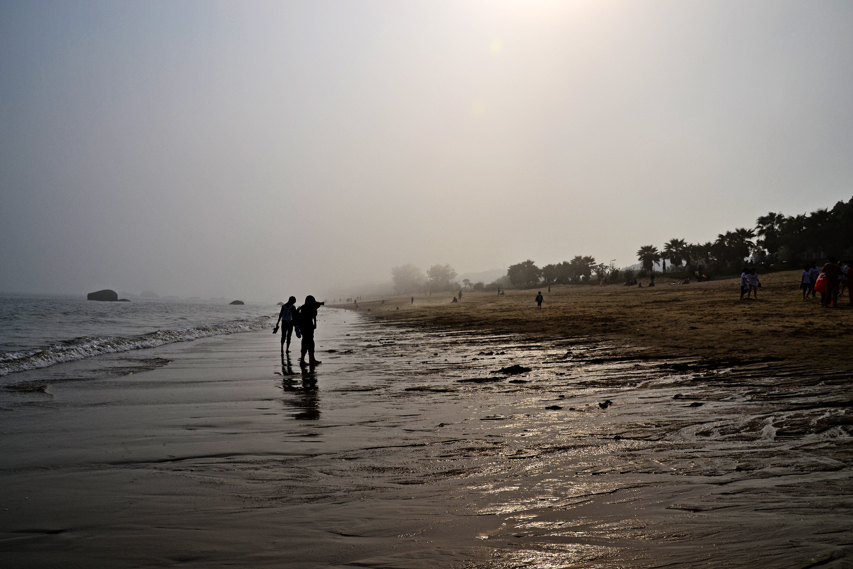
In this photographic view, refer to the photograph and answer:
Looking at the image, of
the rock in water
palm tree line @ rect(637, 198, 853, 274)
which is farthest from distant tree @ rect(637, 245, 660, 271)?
the rock in water

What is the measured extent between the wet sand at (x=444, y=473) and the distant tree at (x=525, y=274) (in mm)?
121030

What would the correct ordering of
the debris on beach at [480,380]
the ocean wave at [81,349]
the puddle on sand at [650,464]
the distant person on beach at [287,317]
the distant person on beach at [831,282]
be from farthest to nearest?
the distant person on beach at [831,282] < the distant person on beach at [287,317] < the ocean wave at [81,349] < the debris on beach at [480,380] < the puddle on sand at [650,464]

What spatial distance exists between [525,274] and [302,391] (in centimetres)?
12655

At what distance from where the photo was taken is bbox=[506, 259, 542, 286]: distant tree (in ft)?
423

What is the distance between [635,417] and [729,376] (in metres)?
3.82

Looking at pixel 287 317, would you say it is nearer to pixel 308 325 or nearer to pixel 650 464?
pixel 308 325

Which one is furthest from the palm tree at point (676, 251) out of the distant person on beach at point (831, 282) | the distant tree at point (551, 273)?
the distant person on beach at point (831, 282)

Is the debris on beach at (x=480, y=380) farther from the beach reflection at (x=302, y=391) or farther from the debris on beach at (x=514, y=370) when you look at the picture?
the beach reflection at (x=302, y=391)

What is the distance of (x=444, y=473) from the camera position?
4.62 metres

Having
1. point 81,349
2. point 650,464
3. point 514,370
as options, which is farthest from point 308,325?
point 650,464

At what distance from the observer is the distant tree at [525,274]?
423ft

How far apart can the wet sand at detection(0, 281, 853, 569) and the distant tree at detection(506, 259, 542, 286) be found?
121m

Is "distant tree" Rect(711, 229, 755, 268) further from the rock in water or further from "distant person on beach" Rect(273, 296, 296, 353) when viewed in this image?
the rock in water

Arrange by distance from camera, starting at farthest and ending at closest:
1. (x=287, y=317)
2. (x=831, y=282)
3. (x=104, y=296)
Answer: (x=104, y=296)
(x=831, y=282)
(x=287, y=317)
